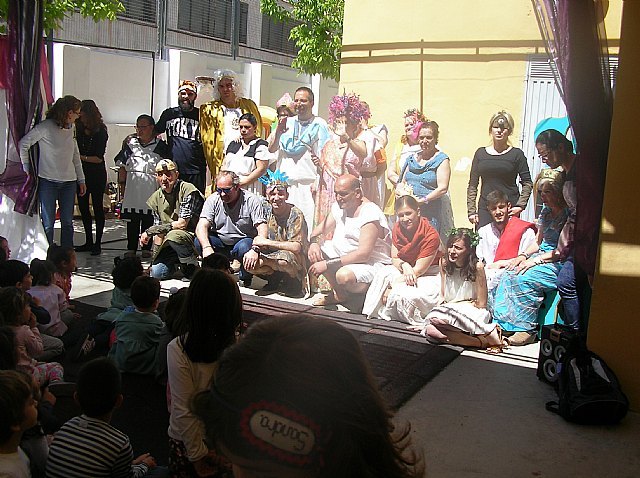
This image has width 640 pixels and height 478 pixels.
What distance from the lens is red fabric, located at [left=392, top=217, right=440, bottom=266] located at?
20.9ft

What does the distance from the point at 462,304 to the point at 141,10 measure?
18018 mm

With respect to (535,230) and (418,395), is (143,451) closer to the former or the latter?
(418,395)

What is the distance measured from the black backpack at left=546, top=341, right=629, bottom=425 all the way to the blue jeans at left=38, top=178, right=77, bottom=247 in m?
5.22

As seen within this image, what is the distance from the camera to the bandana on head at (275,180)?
6.83 meters

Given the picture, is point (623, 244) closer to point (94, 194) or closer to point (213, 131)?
point (213, 131)

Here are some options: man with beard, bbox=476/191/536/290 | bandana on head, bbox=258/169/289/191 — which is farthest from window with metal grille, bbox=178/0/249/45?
man with beard, bbox=476/191/536/290

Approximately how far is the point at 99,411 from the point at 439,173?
453 centimetres

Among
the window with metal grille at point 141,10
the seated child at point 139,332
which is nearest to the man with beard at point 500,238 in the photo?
the seated child at point 139,332

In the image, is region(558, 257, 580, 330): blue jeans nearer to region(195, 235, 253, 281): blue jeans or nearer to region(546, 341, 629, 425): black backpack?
region(546, 341, 629, 425): black backpack

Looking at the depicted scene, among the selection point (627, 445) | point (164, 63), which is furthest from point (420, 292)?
point (164, 63)

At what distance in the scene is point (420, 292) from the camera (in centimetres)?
610

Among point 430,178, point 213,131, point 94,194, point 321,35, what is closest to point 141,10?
point 321,35

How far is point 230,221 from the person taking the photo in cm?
716

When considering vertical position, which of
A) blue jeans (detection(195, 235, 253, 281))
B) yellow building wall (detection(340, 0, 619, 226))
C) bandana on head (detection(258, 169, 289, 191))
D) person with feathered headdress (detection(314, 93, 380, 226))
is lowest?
blue jeans (detection(195, 235, 253, 281))
